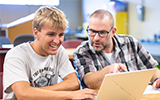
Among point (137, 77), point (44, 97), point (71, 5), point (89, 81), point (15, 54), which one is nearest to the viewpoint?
point (137, 77)

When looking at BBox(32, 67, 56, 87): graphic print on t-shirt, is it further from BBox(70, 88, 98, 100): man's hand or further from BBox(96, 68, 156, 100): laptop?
BBox(96, 68, 156, 100): laptop

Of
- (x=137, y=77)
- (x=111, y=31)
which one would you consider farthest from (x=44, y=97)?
(x=111, y=31)

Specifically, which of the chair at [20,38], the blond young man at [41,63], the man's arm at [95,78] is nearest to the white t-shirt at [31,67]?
the blond young man at [41,63]

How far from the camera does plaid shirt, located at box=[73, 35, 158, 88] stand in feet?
5.28

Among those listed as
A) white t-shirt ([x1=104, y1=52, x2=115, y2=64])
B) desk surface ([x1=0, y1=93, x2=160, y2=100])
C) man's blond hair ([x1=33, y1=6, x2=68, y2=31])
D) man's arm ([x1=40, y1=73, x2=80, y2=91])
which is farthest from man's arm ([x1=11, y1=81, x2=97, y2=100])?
A: white t-shirt ([x1=104, y1=52, x2=115, y2=64])

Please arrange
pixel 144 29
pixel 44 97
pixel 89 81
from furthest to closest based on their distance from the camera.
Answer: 1. pixel 144 29
2. pixel 89 81
3. pixel 44 97

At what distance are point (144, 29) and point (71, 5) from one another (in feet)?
14.1

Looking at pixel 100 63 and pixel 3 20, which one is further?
pixel 3 20

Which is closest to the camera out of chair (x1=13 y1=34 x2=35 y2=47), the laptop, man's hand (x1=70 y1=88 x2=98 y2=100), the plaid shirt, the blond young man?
the laptop

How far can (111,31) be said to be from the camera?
5.55 ft

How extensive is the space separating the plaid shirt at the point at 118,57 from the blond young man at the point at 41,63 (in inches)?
6.6

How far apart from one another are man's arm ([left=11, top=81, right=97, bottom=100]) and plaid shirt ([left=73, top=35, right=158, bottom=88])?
452 mm

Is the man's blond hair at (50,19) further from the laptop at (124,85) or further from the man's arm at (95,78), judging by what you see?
the laptop at (124,85)

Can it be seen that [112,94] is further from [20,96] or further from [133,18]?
[133,18]
